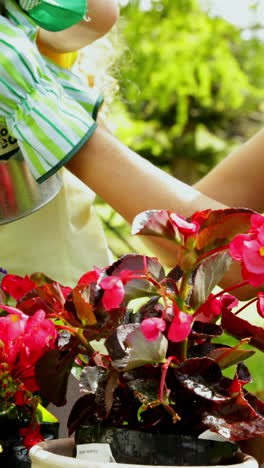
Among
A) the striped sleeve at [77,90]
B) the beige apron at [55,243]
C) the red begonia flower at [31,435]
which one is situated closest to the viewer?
the red begonia flower at [31,435]

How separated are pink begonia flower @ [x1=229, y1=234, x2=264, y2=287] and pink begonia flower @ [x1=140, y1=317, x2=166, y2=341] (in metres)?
0.08

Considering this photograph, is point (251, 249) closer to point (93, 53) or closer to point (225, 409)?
point (225, 409)

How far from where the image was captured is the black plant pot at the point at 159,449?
1.88 ft

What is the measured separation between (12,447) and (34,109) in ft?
1.30

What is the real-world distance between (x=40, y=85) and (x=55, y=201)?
0.99ft

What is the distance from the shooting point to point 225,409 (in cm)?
58

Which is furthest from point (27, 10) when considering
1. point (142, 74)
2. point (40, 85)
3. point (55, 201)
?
point (142, 74)

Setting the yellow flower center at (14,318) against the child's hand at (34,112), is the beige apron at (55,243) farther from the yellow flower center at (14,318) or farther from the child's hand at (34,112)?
the yellow flower center at (14,318)

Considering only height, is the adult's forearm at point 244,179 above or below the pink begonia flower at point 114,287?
below

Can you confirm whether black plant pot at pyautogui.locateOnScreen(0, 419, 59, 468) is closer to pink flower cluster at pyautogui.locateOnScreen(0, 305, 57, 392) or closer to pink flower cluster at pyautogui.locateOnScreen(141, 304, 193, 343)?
pink flower cluster at pyautogui.locateOnScreen(0, 305, 57, 392)

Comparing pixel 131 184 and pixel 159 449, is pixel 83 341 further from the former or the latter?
pixel 131 184

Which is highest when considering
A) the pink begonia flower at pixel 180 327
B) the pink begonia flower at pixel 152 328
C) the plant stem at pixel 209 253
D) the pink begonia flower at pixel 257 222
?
the pink begonia flower at pixel 257 222

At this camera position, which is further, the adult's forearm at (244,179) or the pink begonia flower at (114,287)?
the adult's forearm at (244,179)

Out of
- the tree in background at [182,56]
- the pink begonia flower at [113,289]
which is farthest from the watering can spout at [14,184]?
the tree in background at [182,56]
